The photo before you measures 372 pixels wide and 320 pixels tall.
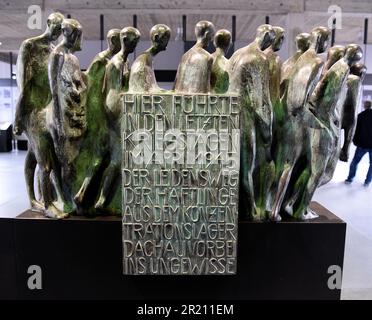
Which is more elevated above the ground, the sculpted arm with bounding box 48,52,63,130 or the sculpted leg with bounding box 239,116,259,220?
the sculpted arm with bounding box 48,52,63,130

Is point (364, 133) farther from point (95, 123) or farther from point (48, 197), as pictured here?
point (48, 197)

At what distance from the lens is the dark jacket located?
5051 mm

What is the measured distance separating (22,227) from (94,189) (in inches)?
18.0

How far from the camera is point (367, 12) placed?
452 cm

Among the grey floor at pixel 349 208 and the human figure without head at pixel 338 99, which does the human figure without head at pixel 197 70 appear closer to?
the human figure without head at pixel 338 99

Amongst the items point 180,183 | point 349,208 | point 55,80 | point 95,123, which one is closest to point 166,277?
point 180,183

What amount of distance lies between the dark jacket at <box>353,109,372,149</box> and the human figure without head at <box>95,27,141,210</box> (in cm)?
398

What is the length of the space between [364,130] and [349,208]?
1.43 meters

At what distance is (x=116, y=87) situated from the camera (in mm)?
2094

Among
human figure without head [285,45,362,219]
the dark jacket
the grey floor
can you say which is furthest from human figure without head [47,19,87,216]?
the dark jacket

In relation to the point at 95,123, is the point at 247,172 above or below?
below

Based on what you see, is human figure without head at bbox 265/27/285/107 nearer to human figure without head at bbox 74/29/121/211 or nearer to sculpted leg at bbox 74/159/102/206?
human figure without head at bbox 74/29/121/211
